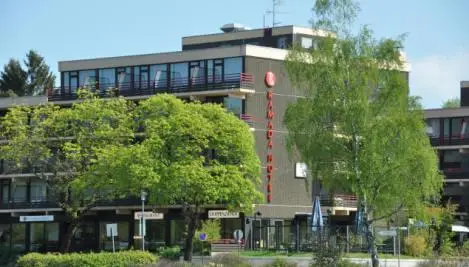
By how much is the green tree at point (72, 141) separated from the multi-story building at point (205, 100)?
19.0 ft

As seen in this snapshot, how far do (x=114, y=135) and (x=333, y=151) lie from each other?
76.5 feet

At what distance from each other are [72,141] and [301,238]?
17594 mm

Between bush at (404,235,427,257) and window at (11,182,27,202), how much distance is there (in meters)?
35.3

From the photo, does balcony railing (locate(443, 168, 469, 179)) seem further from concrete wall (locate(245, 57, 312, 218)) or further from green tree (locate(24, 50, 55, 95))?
green tree (locate(24, 50, 55, 95))

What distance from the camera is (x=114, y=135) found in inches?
2744

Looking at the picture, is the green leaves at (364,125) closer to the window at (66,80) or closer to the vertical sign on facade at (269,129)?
the vertical sign on facade at (269,129)

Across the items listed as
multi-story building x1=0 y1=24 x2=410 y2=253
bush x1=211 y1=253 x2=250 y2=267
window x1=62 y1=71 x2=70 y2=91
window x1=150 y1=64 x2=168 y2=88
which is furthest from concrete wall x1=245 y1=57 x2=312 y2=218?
bush x1=211 y1=253 x2=250 y2=267

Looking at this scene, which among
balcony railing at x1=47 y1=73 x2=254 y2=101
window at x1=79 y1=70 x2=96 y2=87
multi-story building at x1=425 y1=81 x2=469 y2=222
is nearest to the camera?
balcony railing at x1=47 y1=73 x2=254 y2=101

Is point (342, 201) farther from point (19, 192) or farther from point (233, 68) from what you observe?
point (19, 192)

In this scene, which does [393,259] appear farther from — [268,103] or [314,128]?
[268,103]

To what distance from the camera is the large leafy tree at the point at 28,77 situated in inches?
4838

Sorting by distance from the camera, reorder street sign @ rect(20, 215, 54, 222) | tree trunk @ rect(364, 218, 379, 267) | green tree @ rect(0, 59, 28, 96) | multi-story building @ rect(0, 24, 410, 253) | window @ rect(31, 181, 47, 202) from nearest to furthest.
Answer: tree trunk @ rect(364, 218, 379, 267)
multi-story building @ rect(0, 24, 410, 253)
street sign @ rect(20, 215, 54, 222)
window @ rect(31, 181, 47, 202)
green tree @ rect(0, 59, 28, 96)

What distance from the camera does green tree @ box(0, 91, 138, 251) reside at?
69.6m

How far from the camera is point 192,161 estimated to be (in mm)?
63656
